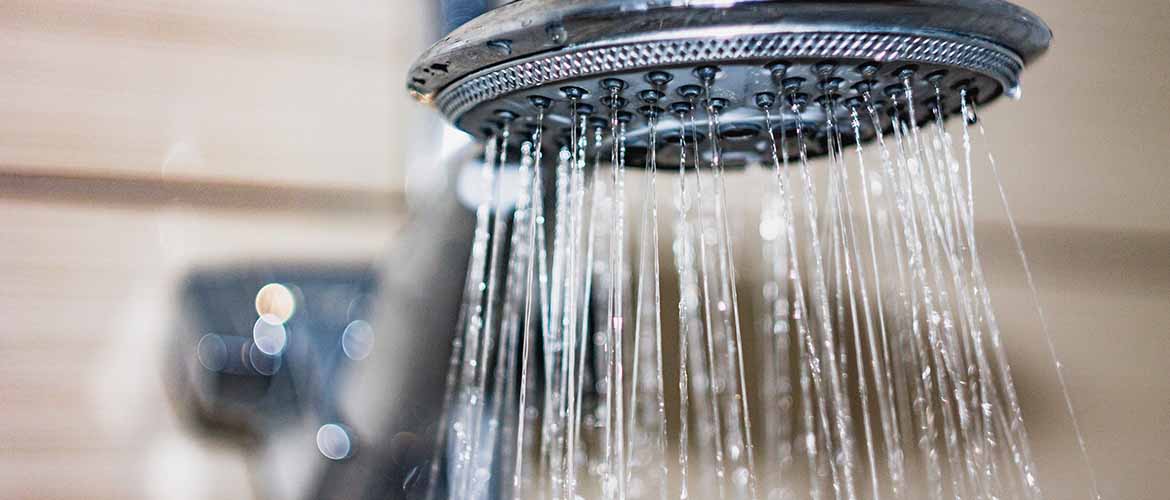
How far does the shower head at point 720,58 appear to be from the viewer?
0.24 meters

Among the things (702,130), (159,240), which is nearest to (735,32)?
(702,130)

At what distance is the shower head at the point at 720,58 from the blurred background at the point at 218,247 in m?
0.14

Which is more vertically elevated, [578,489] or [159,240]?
[159,240]

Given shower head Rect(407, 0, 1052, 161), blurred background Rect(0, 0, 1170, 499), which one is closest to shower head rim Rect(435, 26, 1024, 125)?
shower head Rect(407, 0, 1052, 161)

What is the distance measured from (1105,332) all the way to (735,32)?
1.33 feet

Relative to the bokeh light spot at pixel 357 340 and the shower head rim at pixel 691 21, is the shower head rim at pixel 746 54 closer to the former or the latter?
the shower head rim at pixel 691 21

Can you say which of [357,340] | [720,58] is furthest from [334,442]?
[720,58]

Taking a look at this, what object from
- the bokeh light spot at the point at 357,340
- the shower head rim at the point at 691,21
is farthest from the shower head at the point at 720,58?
the bokeh light spot at the point at 357,340

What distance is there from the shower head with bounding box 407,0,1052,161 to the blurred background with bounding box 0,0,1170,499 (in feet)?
0.45

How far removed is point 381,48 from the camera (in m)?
0.44

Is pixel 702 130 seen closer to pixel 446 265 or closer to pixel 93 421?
pixel 446 265

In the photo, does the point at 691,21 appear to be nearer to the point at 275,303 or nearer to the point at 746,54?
the point at 746,54

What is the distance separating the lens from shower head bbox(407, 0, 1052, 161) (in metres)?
0.24

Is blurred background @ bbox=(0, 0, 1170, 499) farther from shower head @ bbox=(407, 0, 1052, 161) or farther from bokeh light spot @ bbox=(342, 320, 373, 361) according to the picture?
shower head @ bbox=(407, 0, 1052, 161)
